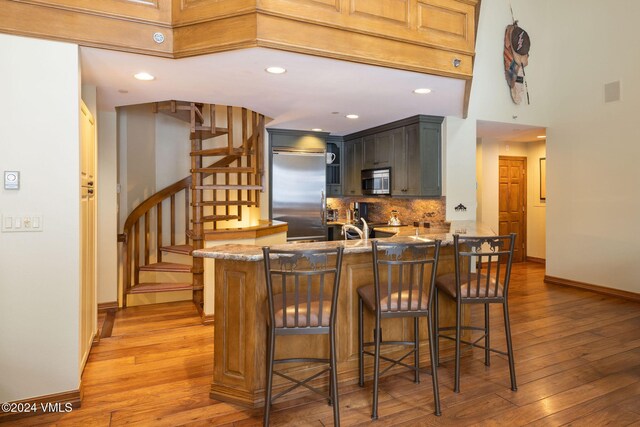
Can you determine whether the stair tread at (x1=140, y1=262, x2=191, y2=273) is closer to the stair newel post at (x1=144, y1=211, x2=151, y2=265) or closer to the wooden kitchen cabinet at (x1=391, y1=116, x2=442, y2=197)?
the stair newel post at (x1=144, y1=211, x2=151, y2=265)

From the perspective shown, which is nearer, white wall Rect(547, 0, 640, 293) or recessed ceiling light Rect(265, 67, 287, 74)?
recessed ceiling light Rect(265, 67, 287, 74)

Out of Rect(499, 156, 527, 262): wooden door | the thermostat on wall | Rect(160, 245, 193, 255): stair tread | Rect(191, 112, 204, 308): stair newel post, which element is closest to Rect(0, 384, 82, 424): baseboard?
the thermostat on wall

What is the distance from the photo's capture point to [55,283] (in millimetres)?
2586

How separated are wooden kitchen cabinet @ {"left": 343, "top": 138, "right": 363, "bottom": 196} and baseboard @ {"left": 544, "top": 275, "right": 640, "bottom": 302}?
3239 millimetres

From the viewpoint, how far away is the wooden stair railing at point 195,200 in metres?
4.55

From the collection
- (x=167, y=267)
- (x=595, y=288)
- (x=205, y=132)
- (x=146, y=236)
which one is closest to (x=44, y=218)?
(x=205, y=132)

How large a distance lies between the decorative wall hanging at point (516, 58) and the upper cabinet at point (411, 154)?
4.67 ft

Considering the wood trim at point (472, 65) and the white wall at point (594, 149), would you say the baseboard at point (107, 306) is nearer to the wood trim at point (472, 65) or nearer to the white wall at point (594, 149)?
the wood trim at point (472, 65)

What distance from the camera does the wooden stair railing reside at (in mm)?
4547

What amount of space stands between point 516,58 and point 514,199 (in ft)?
9.85

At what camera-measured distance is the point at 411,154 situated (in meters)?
5.38

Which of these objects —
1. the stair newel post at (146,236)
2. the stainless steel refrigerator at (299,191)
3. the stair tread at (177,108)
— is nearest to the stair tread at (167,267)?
the stair newel post at (146,236)

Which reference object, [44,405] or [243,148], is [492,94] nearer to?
[243,148]

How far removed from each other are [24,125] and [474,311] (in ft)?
15.0
